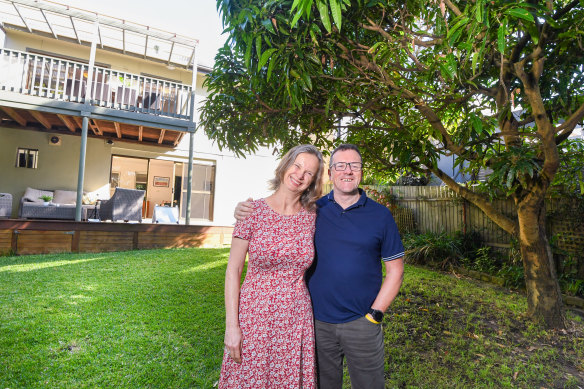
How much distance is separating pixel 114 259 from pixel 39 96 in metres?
4.99

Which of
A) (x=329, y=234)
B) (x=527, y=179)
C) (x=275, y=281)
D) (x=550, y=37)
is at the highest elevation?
(x=550, y=37)

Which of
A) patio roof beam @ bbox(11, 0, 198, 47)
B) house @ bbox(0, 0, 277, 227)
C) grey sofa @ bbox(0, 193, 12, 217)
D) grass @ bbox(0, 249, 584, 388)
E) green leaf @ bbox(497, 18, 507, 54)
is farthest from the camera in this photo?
house @ bbox(0, 0, 277, 227)

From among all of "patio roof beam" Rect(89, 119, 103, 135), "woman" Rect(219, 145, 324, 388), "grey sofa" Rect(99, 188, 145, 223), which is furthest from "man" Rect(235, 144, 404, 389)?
"patio roof beam" Rect(89, 119, 103, 135)

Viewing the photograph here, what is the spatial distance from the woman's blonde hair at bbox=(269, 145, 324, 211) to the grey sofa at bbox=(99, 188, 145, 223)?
291 inches

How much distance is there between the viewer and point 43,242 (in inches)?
266

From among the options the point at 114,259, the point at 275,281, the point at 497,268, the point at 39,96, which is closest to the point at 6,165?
the point at 39,96

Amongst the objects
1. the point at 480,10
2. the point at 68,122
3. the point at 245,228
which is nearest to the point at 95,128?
the point at 68,122

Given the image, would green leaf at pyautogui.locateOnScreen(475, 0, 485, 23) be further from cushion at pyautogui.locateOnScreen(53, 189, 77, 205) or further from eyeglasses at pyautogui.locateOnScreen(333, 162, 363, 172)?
cushion at pyautogui.locateOnScreen(53, 189, 77, 205)

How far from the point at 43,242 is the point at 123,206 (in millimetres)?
1824

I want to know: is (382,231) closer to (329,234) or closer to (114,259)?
(329,234)

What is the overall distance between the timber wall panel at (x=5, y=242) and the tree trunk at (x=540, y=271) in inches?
367

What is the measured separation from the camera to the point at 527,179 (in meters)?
3.53

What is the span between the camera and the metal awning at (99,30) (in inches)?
327

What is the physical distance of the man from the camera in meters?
1.59
